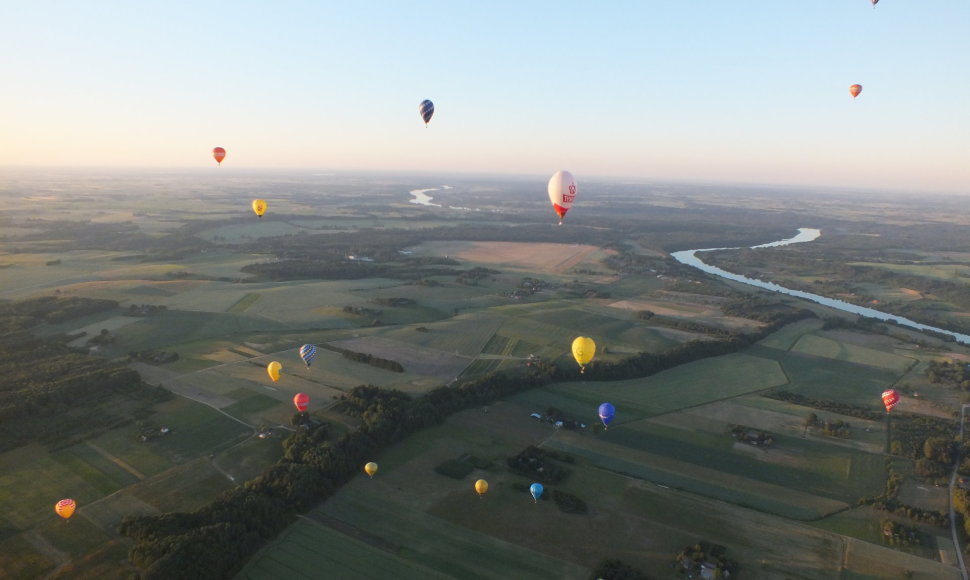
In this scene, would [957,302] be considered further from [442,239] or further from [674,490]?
[442,239]

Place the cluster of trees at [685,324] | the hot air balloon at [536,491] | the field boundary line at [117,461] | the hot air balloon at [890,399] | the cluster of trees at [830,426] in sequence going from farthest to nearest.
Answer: the cluster of trees at [685,324], the hot air balloon at [890,399], the cluster of trees at [830,426], the field boundary line at [117,461], the hot air balloon at [536,491]

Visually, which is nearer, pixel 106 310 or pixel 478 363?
pixel 478 363

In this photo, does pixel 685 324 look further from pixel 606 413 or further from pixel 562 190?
pixel 606 413

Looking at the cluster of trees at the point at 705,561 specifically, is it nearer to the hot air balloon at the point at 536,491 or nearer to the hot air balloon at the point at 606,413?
the hot air balloon at the point at 536,491

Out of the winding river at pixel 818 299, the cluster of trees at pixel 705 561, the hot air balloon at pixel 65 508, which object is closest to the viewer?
the cluster of trees at pixel 705 561

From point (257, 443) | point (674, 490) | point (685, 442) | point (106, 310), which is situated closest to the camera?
point (674, 490)

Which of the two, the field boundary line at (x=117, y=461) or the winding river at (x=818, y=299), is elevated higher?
the winding river at (x=818, y=299)

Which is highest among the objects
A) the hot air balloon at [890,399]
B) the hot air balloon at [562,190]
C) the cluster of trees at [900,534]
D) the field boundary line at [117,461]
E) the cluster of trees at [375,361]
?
the hot air balloon at [562,190]

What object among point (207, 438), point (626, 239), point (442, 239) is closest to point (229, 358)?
point (207, 438)

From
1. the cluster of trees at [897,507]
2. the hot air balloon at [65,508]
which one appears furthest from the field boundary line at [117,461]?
the cluster of trees at [897,507]
